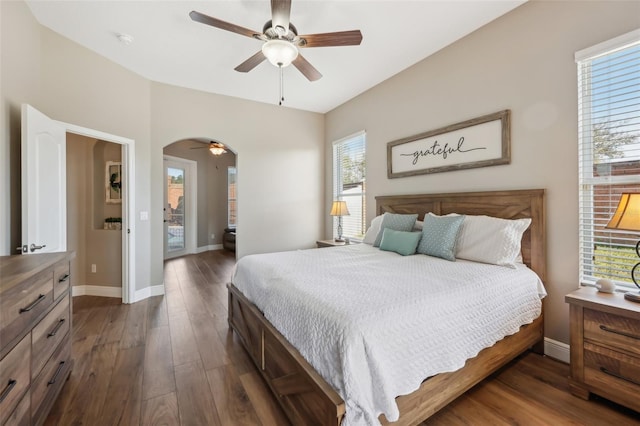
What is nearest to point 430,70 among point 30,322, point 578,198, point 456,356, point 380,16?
point 380,16

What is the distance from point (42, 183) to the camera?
2240 millimetres

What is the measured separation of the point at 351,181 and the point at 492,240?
8.78ft

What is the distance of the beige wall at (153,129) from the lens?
2.21 m

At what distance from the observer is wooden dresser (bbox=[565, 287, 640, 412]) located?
5.12ft

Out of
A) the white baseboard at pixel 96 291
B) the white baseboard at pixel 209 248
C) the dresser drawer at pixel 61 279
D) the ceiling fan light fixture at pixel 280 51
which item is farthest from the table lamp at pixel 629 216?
the white baseboard at pixel 209 248

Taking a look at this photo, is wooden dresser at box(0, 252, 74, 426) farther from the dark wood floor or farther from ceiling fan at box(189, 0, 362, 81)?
ceiling fan at box(189, 0, 362, 81)

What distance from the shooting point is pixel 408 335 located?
4.29ft

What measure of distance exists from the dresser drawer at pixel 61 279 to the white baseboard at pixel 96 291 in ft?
6.75

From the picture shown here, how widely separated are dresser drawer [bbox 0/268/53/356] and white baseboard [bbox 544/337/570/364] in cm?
342

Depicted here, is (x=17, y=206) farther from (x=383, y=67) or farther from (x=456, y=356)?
(x=383, y=67)

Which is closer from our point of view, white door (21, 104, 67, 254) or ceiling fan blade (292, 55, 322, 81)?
white door (21, 104, 67, 254)

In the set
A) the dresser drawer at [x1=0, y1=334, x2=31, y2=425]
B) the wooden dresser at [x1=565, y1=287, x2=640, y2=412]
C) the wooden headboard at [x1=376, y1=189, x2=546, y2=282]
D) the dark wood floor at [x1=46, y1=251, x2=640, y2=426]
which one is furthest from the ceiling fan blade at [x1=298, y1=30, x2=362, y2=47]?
the dark wood floor at [x1=46, y1=251, x2=640, y2=426]

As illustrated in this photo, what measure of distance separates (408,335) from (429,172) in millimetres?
2366

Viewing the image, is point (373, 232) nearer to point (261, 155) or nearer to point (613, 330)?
point (613, 330)
